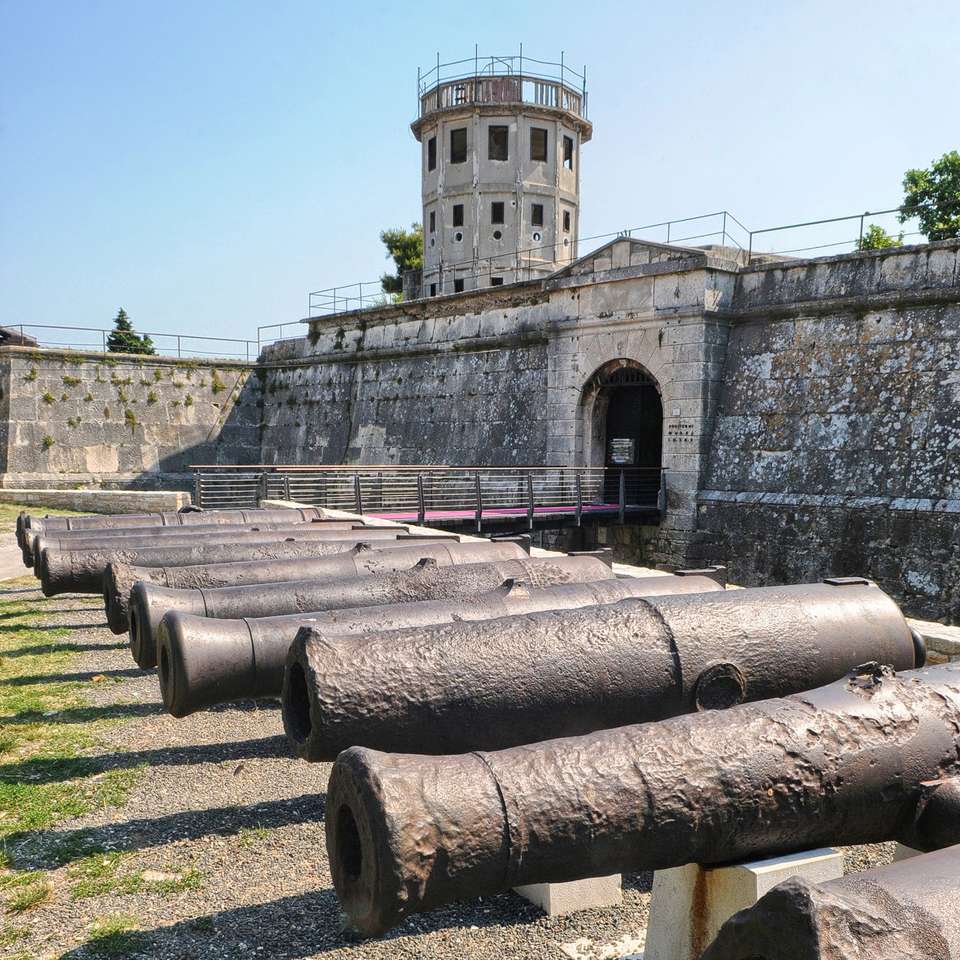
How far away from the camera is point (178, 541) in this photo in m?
7.16

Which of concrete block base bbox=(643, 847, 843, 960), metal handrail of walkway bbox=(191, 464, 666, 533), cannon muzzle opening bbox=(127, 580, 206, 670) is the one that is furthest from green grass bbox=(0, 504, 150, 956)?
metal handrail of walkway bbox=(191, 464, 666, 533)

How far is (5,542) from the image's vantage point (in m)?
13.5

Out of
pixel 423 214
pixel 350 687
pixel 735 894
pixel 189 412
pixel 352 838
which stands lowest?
pixel 735 894

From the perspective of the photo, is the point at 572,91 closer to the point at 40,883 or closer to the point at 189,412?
the point at 189,412

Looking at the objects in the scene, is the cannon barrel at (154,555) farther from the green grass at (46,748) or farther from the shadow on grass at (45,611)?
the shadow on grass at (45,611)

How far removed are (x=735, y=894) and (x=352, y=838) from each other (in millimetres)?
1056

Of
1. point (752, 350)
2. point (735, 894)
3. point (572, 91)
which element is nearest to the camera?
point (735, 894)

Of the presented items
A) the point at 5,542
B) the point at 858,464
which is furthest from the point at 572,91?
the point at 5,542

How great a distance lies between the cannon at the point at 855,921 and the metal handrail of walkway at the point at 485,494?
11.1 metres

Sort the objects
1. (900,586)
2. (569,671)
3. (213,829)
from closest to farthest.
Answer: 1. (569,671)
2. (213,829)
3. (900,586)

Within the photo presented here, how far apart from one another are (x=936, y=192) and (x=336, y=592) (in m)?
30.2

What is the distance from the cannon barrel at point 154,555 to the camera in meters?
6.37

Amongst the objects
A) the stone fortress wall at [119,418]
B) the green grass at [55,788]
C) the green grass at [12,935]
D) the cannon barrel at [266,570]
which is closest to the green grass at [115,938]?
the green grass at [55,788]

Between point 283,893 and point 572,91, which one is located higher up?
point 572,91
